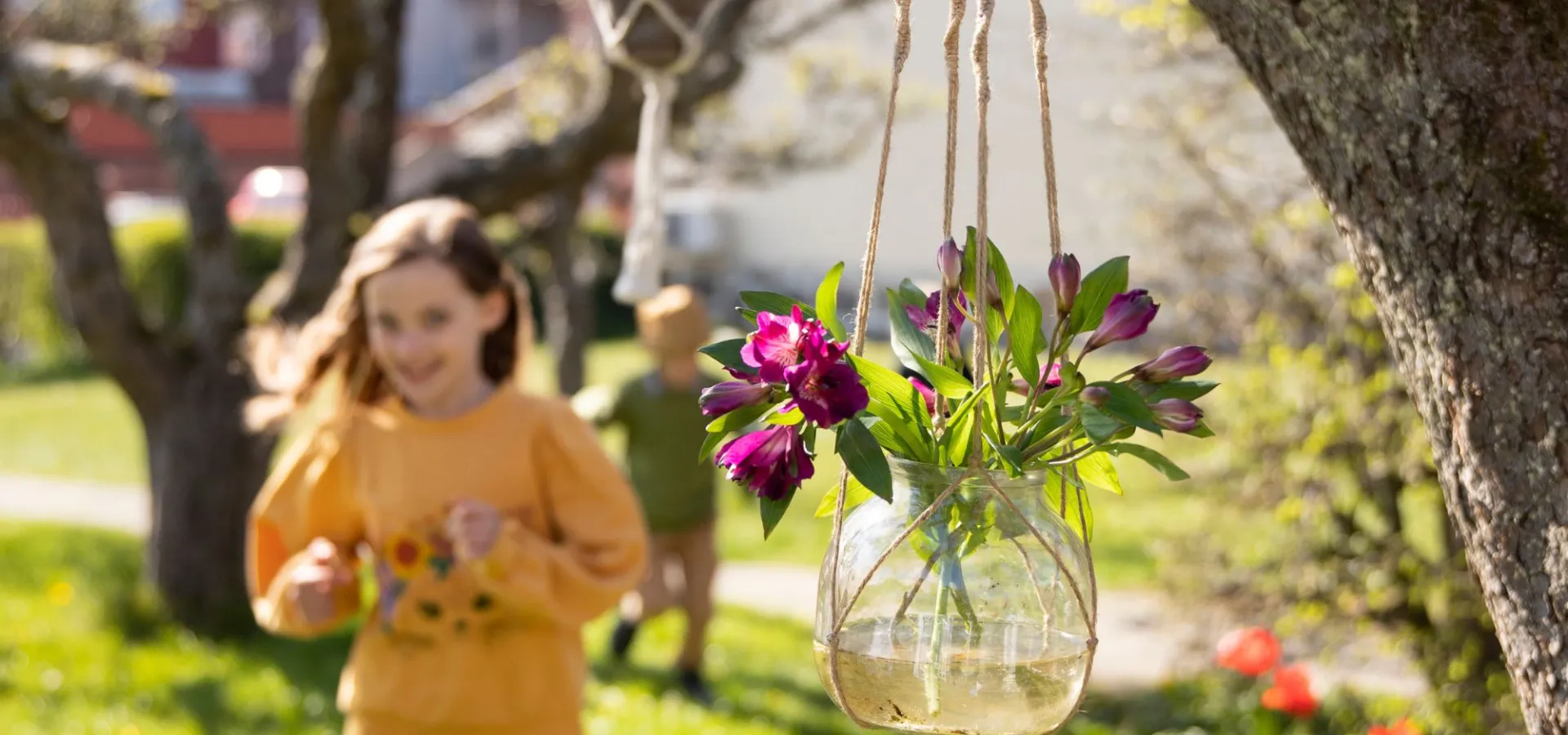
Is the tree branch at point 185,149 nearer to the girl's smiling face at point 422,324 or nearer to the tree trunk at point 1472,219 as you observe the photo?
the girl's smiling face at point 422,324

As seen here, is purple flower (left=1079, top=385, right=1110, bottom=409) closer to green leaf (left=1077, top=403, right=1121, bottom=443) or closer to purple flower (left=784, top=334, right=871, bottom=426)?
green leaf (left=1077, top=403, right=1121, bottom=443)

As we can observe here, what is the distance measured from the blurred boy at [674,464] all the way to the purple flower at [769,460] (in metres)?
4.35

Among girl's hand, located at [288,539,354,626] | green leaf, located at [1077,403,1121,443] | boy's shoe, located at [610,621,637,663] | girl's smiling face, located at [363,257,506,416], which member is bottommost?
boy's shoe, located at [610,621,637,663]

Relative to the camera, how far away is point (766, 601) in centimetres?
796

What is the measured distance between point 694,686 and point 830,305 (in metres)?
4.60

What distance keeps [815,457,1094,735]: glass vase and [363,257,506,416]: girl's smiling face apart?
1884 millimetres

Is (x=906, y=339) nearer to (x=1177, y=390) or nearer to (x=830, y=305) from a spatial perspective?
(x=830, y=305)

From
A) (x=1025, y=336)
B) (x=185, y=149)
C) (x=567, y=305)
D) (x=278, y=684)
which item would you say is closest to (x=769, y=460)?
(x=1025, y=336)

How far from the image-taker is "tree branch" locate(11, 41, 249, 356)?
6004 millimetres

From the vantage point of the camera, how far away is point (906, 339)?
68.4 inches

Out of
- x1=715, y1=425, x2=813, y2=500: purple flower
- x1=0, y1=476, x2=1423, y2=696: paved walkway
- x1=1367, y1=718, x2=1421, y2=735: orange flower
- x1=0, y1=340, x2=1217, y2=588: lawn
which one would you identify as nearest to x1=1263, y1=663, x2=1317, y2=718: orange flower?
x1=1367, y1=718, x2=1421, y2=735: orange flower

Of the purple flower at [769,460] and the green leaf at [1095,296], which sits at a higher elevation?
the green leaf at [1095,296]

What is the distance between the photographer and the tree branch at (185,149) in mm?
6004

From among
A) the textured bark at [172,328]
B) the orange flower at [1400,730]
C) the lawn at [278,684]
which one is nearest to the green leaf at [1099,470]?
the orange flower at [1400,730]
